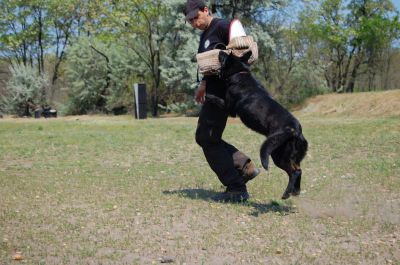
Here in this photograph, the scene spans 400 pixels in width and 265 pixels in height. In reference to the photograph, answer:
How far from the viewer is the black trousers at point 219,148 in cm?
565

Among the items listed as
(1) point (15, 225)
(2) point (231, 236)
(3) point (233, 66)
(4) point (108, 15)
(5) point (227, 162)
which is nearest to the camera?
(2) point (231, 236)

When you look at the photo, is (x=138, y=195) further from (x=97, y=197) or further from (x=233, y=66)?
(x=233, y=66)

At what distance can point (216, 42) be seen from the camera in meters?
5.48

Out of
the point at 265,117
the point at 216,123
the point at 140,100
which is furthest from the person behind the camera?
the point at 140,100

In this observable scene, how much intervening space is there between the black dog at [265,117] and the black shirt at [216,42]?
0.12 meters

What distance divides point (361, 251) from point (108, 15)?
31.0m

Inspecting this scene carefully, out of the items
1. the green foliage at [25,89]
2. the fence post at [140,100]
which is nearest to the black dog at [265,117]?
the fence post at [140,100]

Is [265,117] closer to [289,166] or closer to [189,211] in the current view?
[289,166]

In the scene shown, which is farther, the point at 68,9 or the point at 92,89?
the point at 68,9

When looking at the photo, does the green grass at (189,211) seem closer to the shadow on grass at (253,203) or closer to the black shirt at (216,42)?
the shadow on grass at (253,203)

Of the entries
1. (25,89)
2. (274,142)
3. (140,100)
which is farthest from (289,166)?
(25,89)

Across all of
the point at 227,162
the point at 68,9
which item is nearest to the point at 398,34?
the point at 68,9

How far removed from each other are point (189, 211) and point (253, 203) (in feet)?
2.67

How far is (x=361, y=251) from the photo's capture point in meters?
4.06
